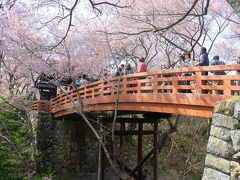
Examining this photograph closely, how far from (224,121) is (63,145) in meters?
12.5

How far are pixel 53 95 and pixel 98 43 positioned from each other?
406 cm

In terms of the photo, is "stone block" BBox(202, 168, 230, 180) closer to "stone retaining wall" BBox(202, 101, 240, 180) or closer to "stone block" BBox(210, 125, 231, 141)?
"stone retaining wall" BBox(202, 101, 240, 180)

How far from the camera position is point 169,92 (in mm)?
10359

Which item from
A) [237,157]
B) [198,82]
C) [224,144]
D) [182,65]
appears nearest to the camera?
[237,157]

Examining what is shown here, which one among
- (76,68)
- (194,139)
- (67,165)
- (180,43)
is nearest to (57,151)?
(67,165)

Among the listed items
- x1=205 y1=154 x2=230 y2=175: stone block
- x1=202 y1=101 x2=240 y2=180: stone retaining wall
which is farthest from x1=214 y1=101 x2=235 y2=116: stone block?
x1=205 y1=154 x2=230 y2=175: stone block

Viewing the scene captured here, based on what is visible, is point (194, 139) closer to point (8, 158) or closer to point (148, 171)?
point (148, 171)

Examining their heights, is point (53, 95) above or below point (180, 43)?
below

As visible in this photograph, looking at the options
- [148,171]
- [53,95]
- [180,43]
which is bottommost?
[148,171]

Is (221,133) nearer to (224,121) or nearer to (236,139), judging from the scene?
(224,121)

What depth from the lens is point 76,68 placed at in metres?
16.8

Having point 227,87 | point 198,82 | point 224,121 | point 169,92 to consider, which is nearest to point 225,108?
point 224,121

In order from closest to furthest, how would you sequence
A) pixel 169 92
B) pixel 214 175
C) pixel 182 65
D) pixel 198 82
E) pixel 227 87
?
1. pixel 214 175
2. pixel 227 87
3. pixel 198 82
4. pixel 169 92
5. pixel 182 65

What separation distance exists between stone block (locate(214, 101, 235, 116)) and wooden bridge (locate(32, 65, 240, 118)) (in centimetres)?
58
